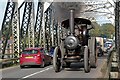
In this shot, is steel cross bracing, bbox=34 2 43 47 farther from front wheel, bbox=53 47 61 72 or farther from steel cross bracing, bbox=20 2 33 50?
front wheel, bbox=53 47 61 72

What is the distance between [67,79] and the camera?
16.0 metres

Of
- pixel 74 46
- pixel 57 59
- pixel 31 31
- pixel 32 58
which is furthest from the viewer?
pixel 31 31

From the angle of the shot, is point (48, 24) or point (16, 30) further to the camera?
Result: point (48, 24)

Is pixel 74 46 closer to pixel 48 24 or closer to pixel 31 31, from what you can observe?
pixel 31 31

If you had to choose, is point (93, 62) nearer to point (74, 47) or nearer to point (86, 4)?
point (74, 47)

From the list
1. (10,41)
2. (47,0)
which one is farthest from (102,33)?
(10,41)

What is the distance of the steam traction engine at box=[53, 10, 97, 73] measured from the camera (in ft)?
59.5

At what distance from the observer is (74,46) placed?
717 inches

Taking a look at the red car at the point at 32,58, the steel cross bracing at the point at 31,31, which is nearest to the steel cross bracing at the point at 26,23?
the steel cross bracing at the point at 31,31

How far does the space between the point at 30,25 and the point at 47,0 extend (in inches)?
403

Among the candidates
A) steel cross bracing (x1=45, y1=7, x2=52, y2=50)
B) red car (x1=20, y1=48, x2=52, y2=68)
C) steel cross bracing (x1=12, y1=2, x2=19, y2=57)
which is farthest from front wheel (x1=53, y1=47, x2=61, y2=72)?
steel cross bracing (x1=45, y1=7, x2=52, y2=50)

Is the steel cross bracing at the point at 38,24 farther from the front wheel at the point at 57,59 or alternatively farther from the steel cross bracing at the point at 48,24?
the front wheel at the point at 57,59

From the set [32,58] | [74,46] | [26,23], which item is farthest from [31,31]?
[74,46]

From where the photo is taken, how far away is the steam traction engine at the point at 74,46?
714 inches
